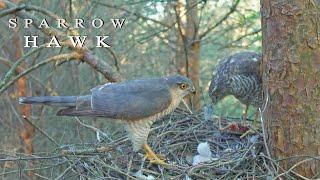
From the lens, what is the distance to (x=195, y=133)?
3.92 metres

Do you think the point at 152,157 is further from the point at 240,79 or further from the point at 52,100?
the point at 240,79

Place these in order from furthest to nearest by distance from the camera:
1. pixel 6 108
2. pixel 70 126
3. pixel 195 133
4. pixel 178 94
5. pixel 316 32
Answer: pixel 6 108 → pixel 70 126 → pixel 195 133 → pixel 178 94 → pixel 316 32

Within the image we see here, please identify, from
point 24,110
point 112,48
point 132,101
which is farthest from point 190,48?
point 132,101

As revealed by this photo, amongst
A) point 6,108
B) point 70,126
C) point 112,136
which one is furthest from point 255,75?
point 6,108

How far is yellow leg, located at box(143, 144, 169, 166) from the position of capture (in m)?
3.35

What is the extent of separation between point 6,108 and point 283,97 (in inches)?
224

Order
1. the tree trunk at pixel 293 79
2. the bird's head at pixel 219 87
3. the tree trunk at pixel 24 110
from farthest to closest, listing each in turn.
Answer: the tree trunk at pixel 24 110 < the bird's head at pixel 219 87 < the tree trunk at pixel 293 79

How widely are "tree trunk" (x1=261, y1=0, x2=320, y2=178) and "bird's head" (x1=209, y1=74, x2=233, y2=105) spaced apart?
4.80 feet

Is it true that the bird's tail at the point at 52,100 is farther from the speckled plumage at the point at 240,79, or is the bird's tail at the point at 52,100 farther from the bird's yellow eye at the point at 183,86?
the speckled plumage at the point at 240,79

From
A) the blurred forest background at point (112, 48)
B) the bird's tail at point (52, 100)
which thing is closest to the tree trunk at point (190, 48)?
the blurred forest background at point (112, 48)

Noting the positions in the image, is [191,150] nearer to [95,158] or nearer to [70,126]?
[95,158]

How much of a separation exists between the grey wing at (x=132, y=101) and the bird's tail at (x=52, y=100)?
138 millimetres

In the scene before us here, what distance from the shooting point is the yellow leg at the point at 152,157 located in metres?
3.35

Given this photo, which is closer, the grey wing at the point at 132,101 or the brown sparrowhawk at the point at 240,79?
the grey wing at the point at 132,101
